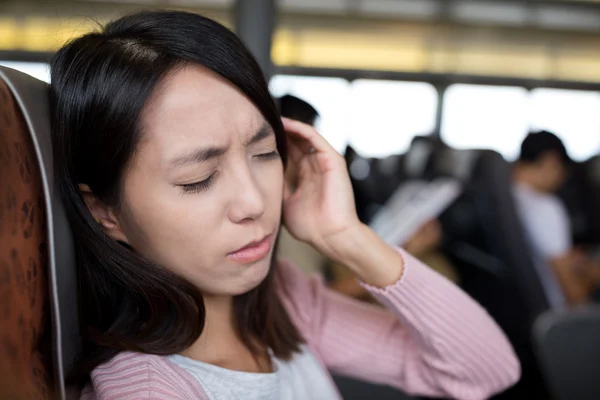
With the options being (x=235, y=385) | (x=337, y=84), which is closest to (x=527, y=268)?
(x=235, y=385)

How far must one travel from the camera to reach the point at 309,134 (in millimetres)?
906

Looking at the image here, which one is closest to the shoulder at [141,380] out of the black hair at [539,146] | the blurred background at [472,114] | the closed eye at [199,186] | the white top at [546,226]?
the closed eye at [199,186]

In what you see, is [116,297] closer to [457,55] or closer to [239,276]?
[239,276]

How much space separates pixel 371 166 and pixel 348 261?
2.50 meters

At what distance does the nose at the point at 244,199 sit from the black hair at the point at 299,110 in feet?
3.96

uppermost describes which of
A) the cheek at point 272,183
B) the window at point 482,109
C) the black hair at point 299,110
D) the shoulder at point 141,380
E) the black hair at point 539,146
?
the cheek at point 272,183

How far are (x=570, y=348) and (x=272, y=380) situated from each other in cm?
108

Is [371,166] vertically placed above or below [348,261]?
below

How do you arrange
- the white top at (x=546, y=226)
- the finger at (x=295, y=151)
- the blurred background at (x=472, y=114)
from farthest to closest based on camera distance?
the white top at (x=546, y=226)
the blurred background at (x=472, y=114)
the finger at (x=295, y=151)

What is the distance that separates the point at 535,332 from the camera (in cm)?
157

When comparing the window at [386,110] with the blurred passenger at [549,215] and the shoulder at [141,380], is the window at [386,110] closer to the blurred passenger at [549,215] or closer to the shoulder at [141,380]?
the blurred passenger at [549,215]

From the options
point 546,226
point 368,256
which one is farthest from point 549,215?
point 368,256

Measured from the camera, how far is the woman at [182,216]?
0.67 m

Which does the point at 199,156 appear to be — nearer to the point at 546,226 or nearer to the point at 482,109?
the point at 546,226
